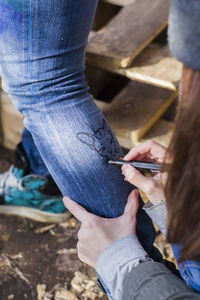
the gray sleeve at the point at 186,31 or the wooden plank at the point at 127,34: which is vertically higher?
the gray sleeve at the point at 186,31

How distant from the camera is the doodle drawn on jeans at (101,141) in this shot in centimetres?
106

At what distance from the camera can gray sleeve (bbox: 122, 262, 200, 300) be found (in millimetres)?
845

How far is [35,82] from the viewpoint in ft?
3.40

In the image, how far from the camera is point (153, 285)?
2.84ft

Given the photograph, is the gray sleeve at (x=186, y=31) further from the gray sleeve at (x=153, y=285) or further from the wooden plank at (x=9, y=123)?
the wooden plank at (x=9, y=123)

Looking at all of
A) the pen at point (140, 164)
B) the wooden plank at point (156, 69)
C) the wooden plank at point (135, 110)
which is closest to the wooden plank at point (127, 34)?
the wooden plank at point (156, 69)

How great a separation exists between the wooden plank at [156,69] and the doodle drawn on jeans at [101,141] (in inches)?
18.6

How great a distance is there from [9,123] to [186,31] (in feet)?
4.37

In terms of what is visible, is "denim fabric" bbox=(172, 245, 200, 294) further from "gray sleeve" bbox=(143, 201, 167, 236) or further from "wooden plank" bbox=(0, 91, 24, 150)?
"wooden plank" bbox=(0, 91, 24, 150)


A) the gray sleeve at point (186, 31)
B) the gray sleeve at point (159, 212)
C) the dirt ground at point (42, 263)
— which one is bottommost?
the dirt ground at point (42, 263)

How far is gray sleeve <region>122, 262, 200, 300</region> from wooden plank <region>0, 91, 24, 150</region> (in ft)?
3.56

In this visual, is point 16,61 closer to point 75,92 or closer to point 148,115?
point 75,92

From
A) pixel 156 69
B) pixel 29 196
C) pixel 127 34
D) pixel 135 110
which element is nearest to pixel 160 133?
pixel 135 110

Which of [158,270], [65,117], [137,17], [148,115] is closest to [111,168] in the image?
[65,117]
